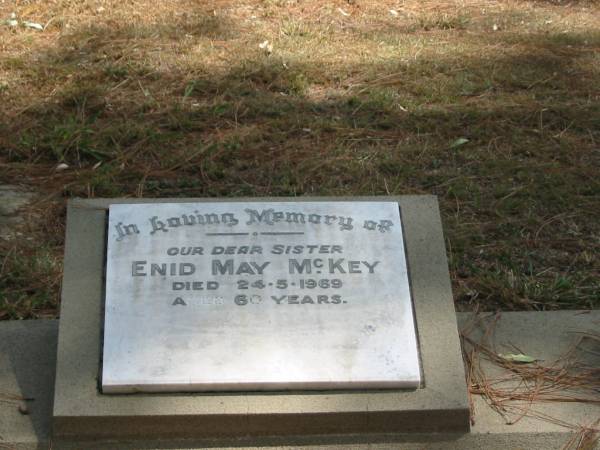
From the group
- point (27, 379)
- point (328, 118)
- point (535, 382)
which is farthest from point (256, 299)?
point (328, 118)

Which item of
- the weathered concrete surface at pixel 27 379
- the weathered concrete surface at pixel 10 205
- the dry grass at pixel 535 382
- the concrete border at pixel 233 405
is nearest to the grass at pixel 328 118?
the weathered concrete surface at pixel 10 205

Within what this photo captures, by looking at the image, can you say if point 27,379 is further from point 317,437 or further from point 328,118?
point 328,118

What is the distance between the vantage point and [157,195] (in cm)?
393

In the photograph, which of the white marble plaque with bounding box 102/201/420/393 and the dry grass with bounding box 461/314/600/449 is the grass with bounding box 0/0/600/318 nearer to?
the dry grass with bounding box 461/314/600/449

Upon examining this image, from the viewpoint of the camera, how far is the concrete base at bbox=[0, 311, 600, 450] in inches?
102

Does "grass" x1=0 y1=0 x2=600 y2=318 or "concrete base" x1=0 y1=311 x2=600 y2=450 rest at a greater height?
"concrete base" x1=0 y1=311 x2=600 y2=450

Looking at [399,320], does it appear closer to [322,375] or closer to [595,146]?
[322,375]

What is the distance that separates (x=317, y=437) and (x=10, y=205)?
6.21 ft

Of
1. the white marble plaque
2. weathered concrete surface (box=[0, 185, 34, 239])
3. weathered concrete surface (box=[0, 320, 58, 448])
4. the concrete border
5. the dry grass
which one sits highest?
the white marble plaque

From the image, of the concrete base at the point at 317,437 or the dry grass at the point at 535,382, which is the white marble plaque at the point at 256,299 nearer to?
the concrete base at the point at 317,437

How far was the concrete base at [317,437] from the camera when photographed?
102 inches

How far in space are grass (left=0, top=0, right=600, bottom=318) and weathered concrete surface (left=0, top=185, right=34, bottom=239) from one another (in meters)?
0.07

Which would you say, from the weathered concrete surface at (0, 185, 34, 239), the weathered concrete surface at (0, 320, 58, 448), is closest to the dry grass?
the weathered concrete surface at (0, 320, 58, 448)

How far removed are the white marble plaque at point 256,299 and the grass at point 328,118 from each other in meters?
0.76
